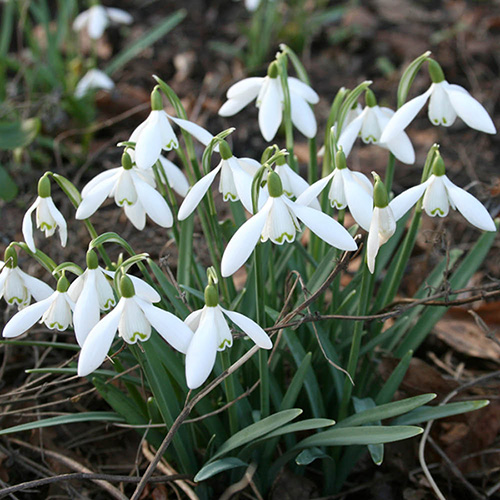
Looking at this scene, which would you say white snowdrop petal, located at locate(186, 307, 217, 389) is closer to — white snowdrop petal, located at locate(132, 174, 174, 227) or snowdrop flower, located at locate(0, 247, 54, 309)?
white snowdrop petal, located at locate(132, 174, 174, 227)

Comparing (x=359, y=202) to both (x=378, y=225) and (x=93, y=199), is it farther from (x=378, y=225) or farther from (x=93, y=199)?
(x=93, y=199)

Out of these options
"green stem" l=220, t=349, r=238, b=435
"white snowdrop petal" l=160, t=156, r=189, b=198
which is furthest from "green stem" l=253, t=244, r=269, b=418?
"white snowdrop petal" l=160, t=156, r=189, b=198

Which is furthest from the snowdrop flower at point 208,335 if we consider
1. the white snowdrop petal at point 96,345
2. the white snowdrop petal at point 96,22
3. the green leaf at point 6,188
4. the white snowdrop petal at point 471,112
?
Result: the white snowdrop petal at point 96,22

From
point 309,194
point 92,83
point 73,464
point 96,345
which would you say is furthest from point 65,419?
point 92,83

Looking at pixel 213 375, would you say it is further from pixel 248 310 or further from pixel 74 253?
pixel 74 253

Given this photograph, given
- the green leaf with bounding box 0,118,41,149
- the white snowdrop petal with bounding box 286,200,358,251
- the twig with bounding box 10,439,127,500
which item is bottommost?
the twig with bounding box 10,439,127,500

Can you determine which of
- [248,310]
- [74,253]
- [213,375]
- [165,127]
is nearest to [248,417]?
[213,375]
